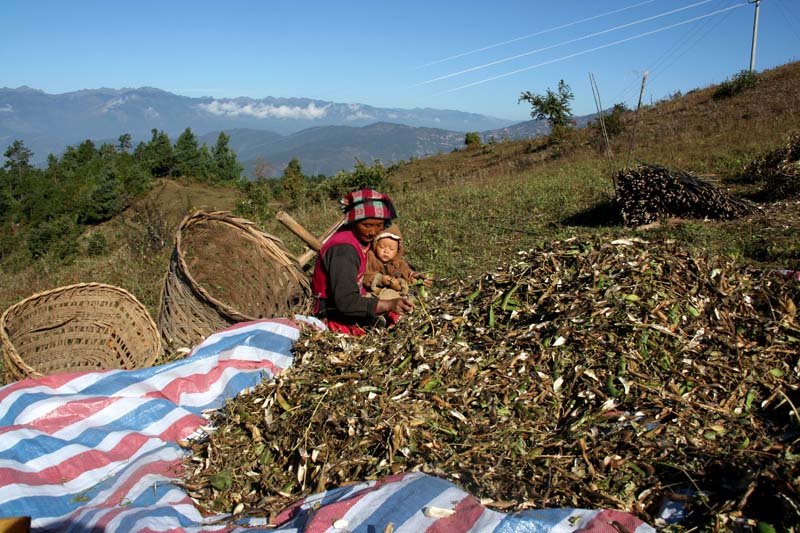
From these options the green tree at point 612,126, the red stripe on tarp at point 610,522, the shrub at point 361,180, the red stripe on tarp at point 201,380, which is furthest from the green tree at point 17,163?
the red stripe on tarp at point 610,522

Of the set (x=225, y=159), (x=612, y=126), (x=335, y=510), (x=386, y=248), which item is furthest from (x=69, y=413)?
(x=225, y=159)

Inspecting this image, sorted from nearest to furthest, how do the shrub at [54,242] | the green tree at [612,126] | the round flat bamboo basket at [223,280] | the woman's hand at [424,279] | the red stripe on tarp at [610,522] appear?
1. the red stripe on tarp at [610,522]
2. the round flat bamboo basket at [223,280]
3. the woman's hand at [424,279]
4. the shrub at [54,242]
5. the green tree at [612,126]

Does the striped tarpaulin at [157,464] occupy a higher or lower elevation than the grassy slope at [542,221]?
lower

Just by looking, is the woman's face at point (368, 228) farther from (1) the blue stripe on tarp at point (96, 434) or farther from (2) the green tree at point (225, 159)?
(2) the green tree at point (225, 159)

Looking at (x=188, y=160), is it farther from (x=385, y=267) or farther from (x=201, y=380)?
(x=201, y=380)

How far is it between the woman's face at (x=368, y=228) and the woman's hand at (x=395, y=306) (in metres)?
0.50

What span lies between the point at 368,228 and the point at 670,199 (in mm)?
3929

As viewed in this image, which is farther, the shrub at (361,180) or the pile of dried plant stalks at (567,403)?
the shrub at (361,180)

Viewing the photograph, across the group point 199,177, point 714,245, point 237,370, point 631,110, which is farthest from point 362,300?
point 199,177

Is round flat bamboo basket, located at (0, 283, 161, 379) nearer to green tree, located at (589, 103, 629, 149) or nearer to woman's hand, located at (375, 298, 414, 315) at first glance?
woman's hand, located at (375, 298, 414, 315)

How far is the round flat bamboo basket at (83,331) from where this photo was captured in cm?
337

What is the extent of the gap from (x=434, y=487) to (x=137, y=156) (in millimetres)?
46179

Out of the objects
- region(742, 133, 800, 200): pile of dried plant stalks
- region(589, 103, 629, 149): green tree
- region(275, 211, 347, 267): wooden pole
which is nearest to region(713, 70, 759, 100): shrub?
region(589, 103, 629, 149): green tree

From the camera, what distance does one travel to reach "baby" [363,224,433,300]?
3436 millimetres
